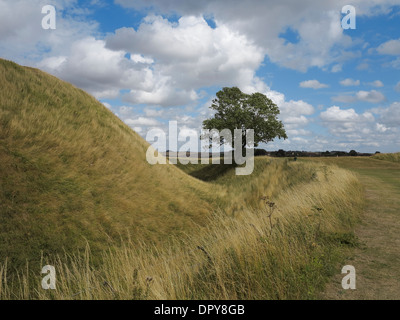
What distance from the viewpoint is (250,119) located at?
160 ft

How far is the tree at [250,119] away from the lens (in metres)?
49.0

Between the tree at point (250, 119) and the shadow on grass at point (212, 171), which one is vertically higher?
the tree at point (250, 119)

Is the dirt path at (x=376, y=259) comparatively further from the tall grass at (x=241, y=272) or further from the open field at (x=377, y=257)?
the tall grass at (x=241, y=272)

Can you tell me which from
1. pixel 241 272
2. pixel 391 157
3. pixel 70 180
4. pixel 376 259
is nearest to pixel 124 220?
pixel 70 180

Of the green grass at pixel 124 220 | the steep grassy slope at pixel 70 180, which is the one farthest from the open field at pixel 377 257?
the steep grassy slope at pixel 70 180

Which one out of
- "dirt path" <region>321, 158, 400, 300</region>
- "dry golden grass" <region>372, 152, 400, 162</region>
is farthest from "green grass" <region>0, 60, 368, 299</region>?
"dry golden grass" <region>372, 152, 400, 162</region>

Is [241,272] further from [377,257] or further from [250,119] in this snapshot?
[250,119]

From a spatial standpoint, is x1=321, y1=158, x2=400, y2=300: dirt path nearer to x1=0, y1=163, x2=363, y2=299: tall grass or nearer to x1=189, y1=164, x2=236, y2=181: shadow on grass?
x1=0, y1=163, x2=363, y2=299: tall grass

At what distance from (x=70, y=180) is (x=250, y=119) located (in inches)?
1525

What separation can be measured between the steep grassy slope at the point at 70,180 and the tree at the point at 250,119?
95.1 feet

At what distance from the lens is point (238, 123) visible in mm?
49594

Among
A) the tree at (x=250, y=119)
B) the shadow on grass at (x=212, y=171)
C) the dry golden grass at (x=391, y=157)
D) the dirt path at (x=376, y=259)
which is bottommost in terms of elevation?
the dirt path at (x=376, y=259)

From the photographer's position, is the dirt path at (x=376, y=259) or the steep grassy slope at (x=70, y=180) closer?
the dirt path at (x=376, y=259)
